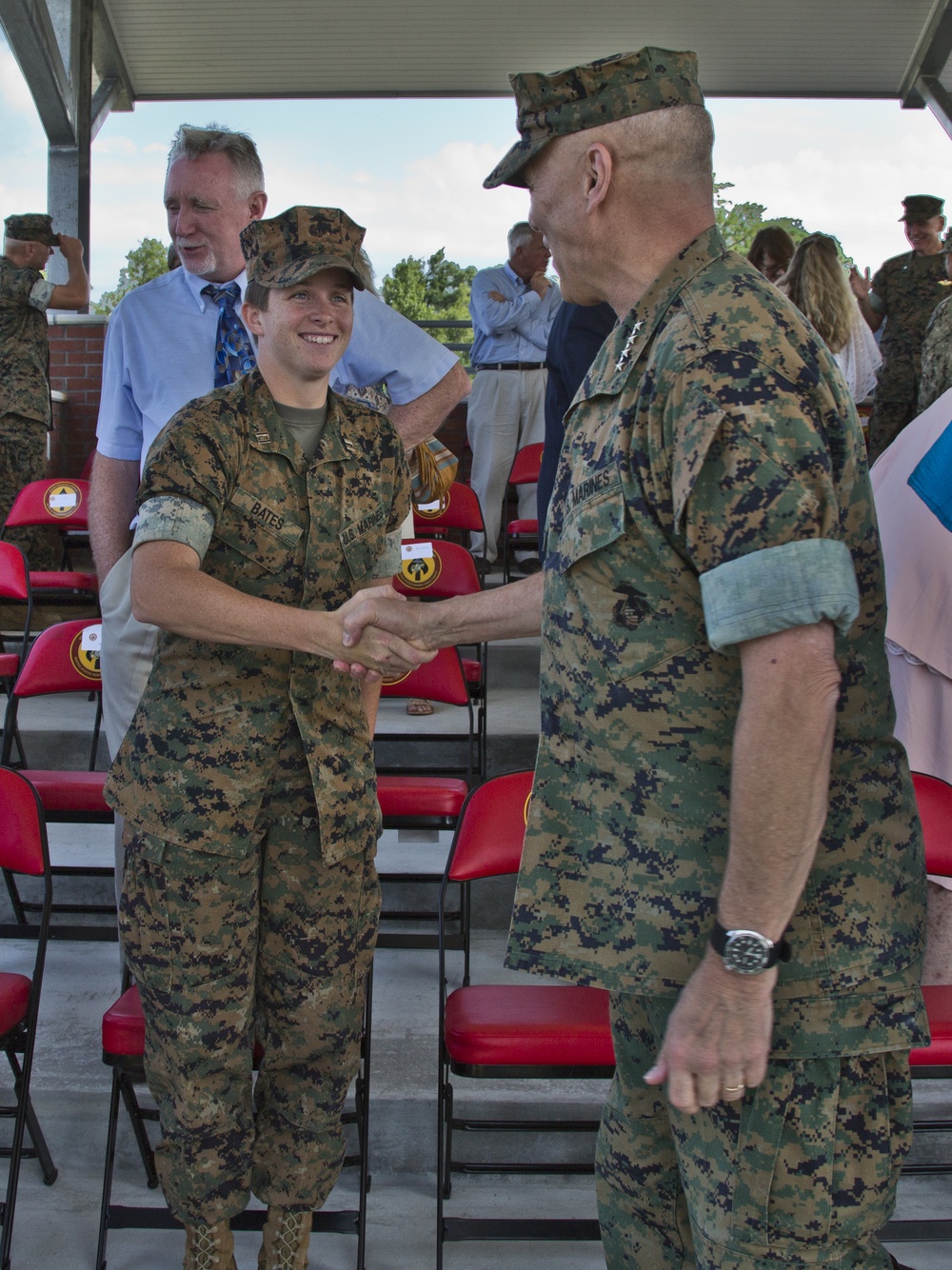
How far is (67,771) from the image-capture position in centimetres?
344

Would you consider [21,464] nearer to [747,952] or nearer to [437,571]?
[437,571]

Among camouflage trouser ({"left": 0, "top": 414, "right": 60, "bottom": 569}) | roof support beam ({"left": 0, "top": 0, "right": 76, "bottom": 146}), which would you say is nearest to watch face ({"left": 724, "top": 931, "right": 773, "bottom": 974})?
camouflage trouser ({"left": 0, "top": 414, "right": 60, "bottom": 569})

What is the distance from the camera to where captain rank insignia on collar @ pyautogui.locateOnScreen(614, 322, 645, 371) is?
1217 millimetres

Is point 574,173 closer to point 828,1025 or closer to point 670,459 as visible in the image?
point 670,459

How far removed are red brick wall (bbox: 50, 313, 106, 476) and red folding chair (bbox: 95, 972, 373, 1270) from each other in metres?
5.83

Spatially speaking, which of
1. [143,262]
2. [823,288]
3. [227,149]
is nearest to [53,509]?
[227,149]

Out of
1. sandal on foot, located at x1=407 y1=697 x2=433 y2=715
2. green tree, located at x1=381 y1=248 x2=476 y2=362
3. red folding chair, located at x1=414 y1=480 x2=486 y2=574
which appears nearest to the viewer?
sandal on foot, located at x1=407 y1=697 x2=433 y2=715

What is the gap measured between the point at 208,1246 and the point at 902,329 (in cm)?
632

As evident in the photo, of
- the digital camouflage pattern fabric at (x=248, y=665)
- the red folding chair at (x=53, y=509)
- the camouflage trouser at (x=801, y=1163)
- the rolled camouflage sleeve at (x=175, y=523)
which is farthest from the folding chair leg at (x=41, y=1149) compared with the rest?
the red folding chair at (x=53, y=509)

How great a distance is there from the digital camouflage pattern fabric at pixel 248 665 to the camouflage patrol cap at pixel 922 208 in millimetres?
5837

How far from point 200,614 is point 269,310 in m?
0.58

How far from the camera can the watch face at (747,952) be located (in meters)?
1.07

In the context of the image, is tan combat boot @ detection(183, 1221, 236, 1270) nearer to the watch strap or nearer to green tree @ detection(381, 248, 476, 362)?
the watch strap

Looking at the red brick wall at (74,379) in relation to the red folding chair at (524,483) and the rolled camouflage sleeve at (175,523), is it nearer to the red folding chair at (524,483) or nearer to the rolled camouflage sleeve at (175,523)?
the red folding chair at (524,483)
